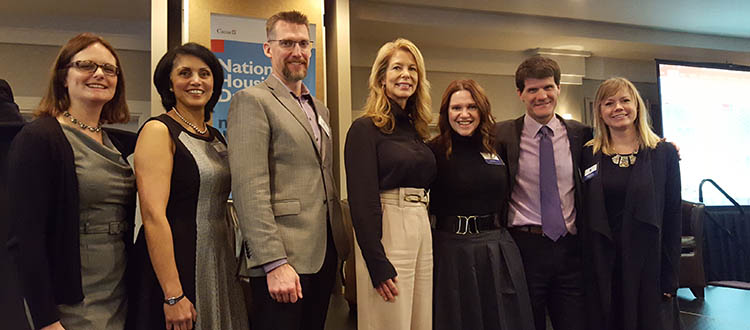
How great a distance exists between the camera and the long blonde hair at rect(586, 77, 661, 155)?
228cm

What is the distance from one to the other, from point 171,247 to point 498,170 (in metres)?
1.30

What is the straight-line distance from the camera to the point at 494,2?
5508 mm

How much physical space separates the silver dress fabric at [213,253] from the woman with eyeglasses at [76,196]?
0.77 ft

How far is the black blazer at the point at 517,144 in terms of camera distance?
223cm

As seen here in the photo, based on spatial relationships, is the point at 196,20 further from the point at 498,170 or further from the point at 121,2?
the point at 498,170

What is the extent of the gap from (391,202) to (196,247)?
692 millimetres

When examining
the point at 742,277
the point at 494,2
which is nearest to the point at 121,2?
the point at 494,2

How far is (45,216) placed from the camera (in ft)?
4.43

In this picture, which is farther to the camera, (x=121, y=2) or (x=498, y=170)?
(x=121, y=2)

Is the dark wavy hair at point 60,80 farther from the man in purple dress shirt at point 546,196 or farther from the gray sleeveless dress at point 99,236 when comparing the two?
the man in purple dress shirt at point 546,196

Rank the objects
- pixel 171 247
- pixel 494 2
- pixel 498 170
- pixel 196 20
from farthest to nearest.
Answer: pixel 494 2, pixel 196 20, pixel 498 170, pixel 171 247

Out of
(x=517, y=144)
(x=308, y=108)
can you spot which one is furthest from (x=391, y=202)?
(x=517, y=144)

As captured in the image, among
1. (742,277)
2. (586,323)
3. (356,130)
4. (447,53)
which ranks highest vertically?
(447,53)

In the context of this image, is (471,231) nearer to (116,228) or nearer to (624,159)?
(624,159)
